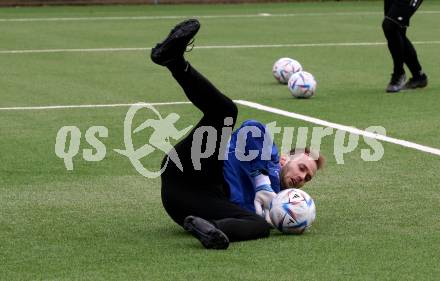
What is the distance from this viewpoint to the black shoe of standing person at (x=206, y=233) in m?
7.22

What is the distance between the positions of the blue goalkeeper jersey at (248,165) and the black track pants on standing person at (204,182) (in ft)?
0.31

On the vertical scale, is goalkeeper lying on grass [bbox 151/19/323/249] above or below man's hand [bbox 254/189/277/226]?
above

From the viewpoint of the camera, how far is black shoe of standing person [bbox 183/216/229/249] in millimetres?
7223

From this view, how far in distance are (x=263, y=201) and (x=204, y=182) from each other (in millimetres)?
430

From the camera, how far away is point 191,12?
96.9 ft

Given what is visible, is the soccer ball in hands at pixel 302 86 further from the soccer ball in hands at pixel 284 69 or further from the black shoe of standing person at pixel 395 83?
the soccer ball in hands at pixel 284 69

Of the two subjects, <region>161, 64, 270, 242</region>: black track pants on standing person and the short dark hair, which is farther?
the short dark hair

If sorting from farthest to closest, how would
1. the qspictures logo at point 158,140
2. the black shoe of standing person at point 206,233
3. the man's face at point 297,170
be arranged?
the qspictures logo at point 158,140 < the man's face at point 297,170 < the black shoe of standing person at point 206,233

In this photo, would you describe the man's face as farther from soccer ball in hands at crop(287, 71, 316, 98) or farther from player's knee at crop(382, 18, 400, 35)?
player's knee at crop(382, 18, 400, 35)

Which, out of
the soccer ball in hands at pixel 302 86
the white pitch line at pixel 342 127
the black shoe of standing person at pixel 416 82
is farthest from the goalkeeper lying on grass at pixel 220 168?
the black shoe of standing person at pixel 416 82

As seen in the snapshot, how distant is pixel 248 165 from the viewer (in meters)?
7.93

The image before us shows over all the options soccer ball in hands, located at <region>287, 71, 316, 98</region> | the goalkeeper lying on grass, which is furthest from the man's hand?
soccer ball in hands, located at <region>287, 71, 316, 98</region>

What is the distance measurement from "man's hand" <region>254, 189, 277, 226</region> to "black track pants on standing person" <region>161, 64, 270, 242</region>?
8.0 inches

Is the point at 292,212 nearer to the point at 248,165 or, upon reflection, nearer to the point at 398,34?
the point at 248,165
